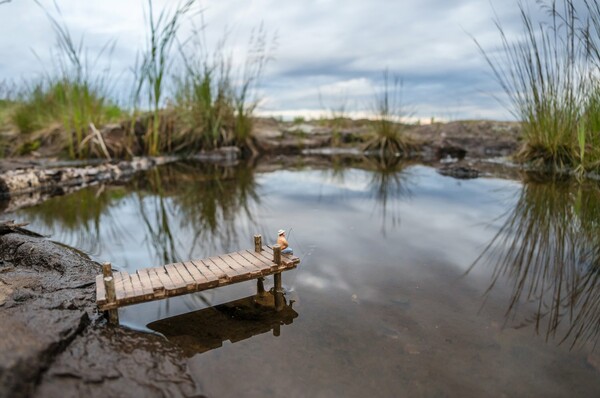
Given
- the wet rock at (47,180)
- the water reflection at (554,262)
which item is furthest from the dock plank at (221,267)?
the wet rock at (47,180)

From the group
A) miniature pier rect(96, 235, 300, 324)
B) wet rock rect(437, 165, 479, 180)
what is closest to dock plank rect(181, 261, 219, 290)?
miniature pier rect(96, 235, 300, 324)

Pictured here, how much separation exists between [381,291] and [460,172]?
5.63 meters

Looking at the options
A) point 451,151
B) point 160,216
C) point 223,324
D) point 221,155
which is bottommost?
point 223,324

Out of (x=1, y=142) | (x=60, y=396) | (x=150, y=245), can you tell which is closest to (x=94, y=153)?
(x=1, y=142)

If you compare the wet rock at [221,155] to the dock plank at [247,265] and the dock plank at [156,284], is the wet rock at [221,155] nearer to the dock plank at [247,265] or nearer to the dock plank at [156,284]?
the dock plank at [247,265]

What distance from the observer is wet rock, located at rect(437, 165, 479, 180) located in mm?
7252

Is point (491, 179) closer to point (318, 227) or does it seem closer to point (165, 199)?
point (318, 227)

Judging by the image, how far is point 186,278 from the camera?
2.24 m

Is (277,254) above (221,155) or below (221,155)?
below

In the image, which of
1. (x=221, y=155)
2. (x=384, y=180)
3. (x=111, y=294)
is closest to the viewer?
(x=111, y=294)

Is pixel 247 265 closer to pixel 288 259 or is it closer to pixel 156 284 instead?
pixel 288 259

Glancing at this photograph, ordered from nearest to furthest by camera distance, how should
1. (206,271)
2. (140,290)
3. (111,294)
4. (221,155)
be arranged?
(111,294), (140,290), (206,271), (221,155)

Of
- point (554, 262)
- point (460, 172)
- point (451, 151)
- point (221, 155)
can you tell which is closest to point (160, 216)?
point (554, 262)

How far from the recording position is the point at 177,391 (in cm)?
161
